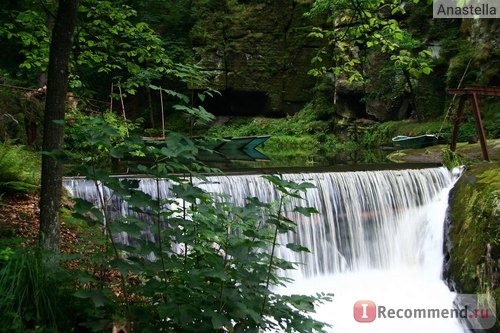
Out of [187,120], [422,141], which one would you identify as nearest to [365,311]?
[187,120]

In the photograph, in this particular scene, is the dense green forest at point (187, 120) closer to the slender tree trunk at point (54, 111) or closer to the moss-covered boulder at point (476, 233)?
the slender tree trunk at point (54, 111)

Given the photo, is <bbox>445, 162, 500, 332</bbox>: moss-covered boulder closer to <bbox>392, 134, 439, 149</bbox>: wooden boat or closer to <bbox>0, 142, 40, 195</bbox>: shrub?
<bbox>0, 142, 40, 195</bbox>: shrub

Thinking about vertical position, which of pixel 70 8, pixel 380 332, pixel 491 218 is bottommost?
pixel 380 332

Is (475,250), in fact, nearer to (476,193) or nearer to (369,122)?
(476,193)

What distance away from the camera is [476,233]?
22.1 feet

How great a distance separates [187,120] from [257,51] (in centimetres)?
1484

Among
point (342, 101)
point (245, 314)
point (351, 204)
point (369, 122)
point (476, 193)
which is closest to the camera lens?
point (245, 314)

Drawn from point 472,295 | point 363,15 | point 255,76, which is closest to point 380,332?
point 472,295

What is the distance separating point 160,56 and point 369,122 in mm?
18008

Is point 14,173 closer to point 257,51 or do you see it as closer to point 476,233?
point 476,233

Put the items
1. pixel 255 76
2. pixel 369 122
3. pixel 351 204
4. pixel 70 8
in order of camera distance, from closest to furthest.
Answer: pixel 70 8 < pixel 351 204 < pixel 369 122 < pixel 255 76

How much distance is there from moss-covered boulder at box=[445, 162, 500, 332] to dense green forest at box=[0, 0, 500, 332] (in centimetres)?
219

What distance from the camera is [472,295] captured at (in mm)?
6496

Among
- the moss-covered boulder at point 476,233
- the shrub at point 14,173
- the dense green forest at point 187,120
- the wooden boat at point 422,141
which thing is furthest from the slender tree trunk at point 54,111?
the wooden boat at point 422,141
